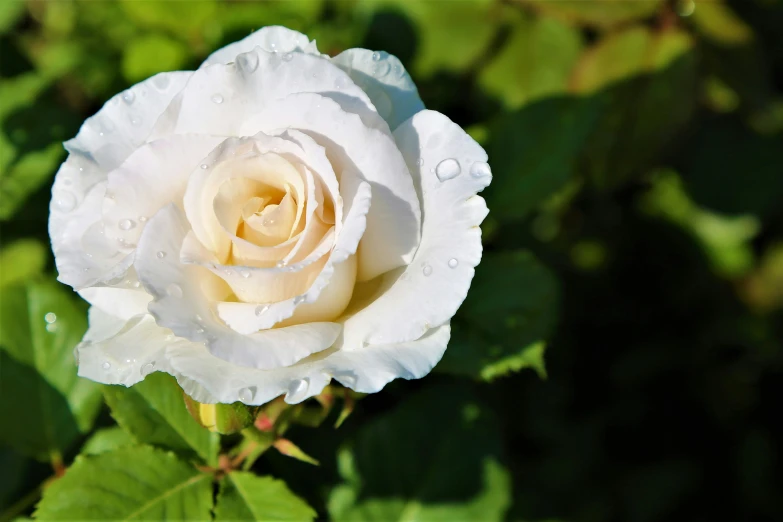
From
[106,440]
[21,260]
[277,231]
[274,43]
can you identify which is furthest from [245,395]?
[21,260]

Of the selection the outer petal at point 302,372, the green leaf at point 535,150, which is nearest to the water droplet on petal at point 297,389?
the outer petal at point 302,372

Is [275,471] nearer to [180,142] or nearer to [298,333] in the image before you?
[298,333]

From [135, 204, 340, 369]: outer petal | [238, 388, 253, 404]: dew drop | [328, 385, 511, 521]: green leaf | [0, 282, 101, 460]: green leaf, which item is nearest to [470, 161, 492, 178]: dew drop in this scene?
[135, 204, 340, 369]: outer petal

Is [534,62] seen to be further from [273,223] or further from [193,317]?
[193,317]

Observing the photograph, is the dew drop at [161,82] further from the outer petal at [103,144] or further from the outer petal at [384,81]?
the outer petal at [384,81]

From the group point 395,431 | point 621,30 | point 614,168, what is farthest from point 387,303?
point 621,30

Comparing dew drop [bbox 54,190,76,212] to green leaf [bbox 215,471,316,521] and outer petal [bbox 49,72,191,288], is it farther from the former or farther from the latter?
green leaf [bbox 215,471,316,521]

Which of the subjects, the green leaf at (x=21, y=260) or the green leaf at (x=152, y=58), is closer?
the green leaf at (x=152, y=58)
